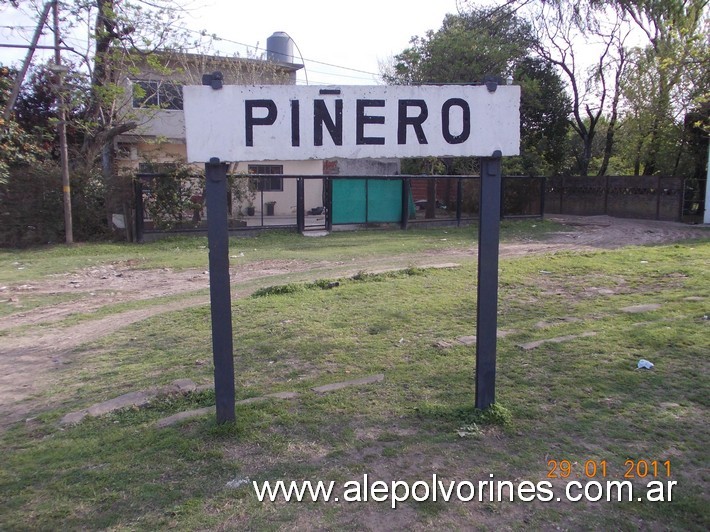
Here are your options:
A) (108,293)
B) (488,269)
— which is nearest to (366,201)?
(108,293)

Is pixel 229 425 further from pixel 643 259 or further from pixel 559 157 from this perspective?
pixel 559 157

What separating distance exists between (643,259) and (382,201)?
10.5m

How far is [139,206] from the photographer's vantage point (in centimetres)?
1688

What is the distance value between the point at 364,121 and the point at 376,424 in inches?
78.3

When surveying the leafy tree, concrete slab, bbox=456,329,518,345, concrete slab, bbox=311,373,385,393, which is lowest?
concrete slab, bbox=311,373,385,393

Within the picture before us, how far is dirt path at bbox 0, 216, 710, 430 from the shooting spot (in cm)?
559

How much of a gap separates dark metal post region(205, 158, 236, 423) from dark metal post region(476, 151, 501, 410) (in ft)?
5.25

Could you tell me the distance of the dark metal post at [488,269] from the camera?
3.75 m

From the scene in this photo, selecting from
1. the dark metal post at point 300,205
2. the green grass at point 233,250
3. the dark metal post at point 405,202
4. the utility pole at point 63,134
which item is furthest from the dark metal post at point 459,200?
the utility pole at point 63,134

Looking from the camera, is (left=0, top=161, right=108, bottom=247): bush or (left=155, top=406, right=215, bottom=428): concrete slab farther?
(left=0, top=161, right=108, bottom=247): bush

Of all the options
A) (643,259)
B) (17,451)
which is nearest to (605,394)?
(17,451)

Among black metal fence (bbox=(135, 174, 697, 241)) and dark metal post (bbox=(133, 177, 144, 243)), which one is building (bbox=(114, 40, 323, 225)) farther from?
dark metal post (bbox=(133, 177, 144, 243))

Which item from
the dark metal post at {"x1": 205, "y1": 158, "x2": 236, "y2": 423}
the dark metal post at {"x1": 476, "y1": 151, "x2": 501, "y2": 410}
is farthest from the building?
the dark metal post at {"x1": 476, "y1": 151, "x2": 501, "y2": 410}

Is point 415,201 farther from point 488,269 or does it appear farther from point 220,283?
point 220,283
